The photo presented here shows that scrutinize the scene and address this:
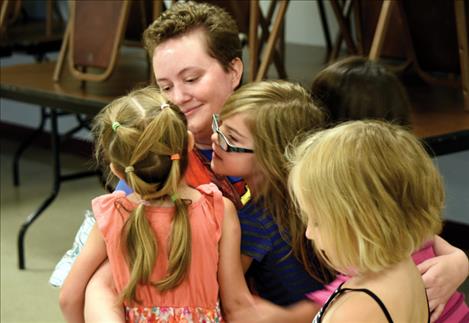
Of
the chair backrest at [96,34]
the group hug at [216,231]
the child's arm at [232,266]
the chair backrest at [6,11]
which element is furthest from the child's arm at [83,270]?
the chair backrest at [6,11]

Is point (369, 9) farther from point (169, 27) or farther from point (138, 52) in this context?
point (169, 27)

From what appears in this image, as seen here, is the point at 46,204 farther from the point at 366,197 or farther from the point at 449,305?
the point at 366,197

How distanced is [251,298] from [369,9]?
262 centimetres

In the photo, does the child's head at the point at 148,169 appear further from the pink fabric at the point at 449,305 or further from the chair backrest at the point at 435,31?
the chair backrest at the point at 435,31

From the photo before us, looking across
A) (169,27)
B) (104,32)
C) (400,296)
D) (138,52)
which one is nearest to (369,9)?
(104,32)

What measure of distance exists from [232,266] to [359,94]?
1.68 feet

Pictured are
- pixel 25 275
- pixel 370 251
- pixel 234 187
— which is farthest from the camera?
pixel 25 275

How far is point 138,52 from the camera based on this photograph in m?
5.38

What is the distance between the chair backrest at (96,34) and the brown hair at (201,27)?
163 centimetres

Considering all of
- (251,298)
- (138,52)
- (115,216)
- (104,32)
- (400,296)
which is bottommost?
(138,52)

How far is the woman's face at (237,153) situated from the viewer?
73.3 inches

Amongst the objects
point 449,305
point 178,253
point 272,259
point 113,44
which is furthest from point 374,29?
point 178,253

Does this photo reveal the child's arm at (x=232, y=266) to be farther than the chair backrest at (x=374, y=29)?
No

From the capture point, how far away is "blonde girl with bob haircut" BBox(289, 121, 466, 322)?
1420mm
